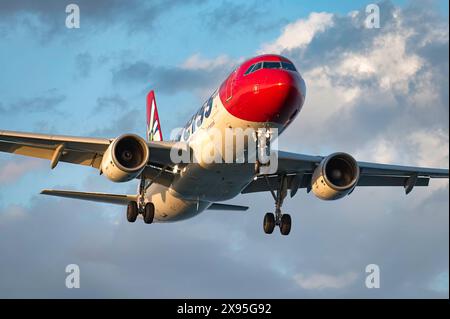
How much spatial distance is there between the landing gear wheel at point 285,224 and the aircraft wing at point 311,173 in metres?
1.50

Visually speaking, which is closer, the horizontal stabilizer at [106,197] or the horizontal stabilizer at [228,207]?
the horizontal stabilizer at [106,197]

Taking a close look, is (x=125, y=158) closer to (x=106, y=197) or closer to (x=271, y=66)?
(x=106, y=197)

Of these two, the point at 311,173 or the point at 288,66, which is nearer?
the point at 288,66

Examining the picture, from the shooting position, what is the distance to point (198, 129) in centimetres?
3834

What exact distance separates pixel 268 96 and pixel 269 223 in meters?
9.58

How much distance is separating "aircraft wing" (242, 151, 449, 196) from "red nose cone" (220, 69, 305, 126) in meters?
5.26

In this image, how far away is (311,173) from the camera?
42062 millimetres

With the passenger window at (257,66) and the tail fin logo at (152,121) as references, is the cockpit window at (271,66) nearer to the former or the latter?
the passenger window at (257,66)

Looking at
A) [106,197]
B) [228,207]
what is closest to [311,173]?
[228,207]

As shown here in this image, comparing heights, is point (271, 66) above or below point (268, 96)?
above

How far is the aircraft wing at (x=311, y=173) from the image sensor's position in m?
41.2

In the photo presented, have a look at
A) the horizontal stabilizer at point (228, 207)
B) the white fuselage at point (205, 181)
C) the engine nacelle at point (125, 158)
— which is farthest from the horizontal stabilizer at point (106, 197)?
the engine nacelle at point (125, 158)

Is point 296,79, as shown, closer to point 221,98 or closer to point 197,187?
point 221,98
